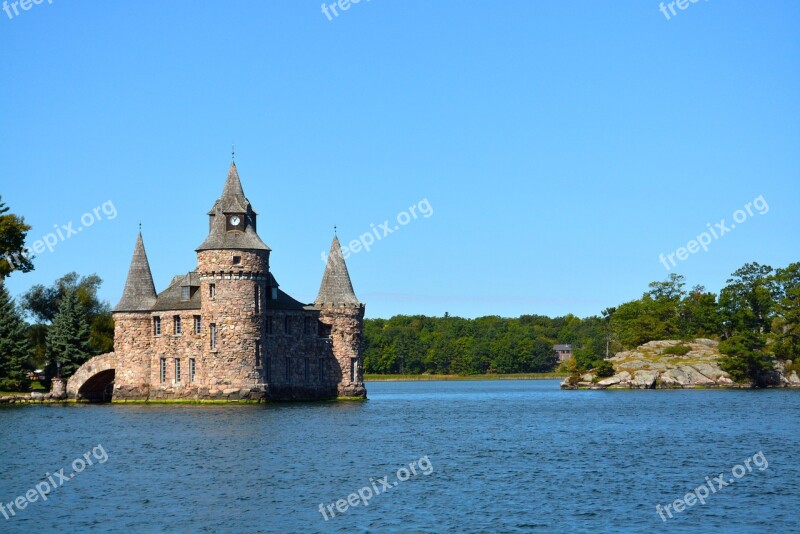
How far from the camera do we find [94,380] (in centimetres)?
8688

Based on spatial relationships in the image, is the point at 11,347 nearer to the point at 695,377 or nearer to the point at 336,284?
the point at 336,284

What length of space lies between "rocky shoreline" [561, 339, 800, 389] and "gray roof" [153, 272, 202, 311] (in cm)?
5759

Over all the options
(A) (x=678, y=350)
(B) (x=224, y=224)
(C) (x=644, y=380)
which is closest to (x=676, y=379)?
(C) (x=644, y=380)

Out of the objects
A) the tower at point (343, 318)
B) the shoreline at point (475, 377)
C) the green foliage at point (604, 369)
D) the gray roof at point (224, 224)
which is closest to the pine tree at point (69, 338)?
the gray roof at point (224, 224)

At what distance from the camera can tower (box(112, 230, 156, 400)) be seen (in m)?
81.2

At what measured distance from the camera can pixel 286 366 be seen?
3189 inches

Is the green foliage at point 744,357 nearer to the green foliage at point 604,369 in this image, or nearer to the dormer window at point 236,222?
the green foliage at point 604,369

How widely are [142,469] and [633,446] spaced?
75.7ft

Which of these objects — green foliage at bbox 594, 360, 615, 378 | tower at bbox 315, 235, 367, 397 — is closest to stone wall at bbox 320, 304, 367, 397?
tower at bbox 315, 235, 367, 397

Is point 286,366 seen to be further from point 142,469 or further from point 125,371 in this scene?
point 142,469

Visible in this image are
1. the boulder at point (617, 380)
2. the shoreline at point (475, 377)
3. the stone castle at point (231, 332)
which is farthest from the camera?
the shoreline at point (475, 377)

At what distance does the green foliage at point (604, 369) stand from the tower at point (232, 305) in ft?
186

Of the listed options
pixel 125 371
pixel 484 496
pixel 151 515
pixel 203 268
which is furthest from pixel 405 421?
pixel 151 515

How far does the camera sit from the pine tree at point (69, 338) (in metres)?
93.2
